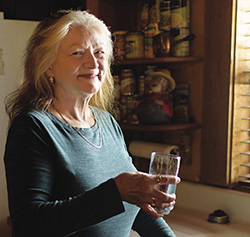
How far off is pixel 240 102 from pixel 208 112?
15 cm

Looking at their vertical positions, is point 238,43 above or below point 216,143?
above

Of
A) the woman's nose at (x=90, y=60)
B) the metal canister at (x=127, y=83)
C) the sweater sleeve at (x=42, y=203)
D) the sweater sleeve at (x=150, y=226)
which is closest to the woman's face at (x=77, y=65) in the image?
the woman's nose at (x=90, y=60)

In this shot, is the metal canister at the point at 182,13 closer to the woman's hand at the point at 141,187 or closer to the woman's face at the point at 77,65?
the woman's face at the point at 77,65

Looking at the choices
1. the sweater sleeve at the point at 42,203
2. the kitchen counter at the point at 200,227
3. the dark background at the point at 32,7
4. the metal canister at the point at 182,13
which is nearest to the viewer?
the sweater sleeve at the point at 42,203

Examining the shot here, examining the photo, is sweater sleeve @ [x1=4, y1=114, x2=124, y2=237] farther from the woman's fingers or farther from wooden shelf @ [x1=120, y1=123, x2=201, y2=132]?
wooden shelf @ [x1=120, y1=123, x2=201, y2=132]

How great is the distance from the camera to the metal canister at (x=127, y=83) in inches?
78.1

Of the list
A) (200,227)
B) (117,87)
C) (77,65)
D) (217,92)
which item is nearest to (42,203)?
(77,65)

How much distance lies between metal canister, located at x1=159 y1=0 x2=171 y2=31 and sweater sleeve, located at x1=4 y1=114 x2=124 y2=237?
3.72 ft

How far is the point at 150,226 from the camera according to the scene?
1.22 meters

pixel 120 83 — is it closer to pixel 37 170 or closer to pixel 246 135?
pixel 246 135

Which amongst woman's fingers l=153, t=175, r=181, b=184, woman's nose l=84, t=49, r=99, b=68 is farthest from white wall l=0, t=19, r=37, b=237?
woman's fingers l=153, t=175, r=181, b=184

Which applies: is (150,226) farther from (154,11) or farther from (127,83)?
(154,11)

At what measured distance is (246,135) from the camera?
1.78m

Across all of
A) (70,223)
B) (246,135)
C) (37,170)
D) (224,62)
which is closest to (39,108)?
(37,170)
